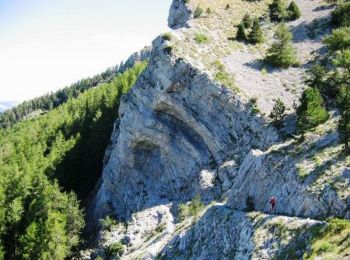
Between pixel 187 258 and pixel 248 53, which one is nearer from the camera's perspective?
pixel 187 258

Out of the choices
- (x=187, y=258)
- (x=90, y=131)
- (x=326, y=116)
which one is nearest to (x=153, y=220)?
(x=187, y=258)

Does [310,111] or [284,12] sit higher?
[284,12]

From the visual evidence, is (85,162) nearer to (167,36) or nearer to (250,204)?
(167,36)

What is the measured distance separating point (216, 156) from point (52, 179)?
3895 centimetres

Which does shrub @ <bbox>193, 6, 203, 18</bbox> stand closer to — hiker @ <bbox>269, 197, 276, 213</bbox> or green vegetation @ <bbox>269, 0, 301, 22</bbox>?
green vegetation @ <bbox>269, 0, 301, 22</bbox>

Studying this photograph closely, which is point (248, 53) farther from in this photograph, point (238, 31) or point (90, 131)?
point (90, 131)

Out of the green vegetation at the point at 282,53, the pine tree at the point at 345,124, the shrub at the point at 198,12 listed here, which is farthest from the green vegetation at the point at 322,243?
the shrub at the point at 198,12

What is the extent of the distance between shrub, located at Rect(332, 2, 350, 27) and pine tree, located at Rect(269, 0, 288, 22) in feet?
32.0

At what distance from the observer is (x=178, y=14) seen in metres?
91.1

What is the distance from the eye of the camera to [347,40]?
63.2 metres

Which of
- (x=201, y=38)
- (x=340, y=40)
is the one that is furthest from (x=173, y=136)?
(x=340, y=40)

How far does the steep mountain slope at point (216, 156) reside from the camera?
3638 cm

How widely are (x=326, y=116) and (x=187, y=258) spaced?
21.9 metres

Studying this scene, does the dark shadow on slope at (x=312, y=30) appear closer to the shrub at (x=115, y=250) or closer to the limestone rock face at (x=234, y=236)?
the limestone rock face at (x=234, y=236)
